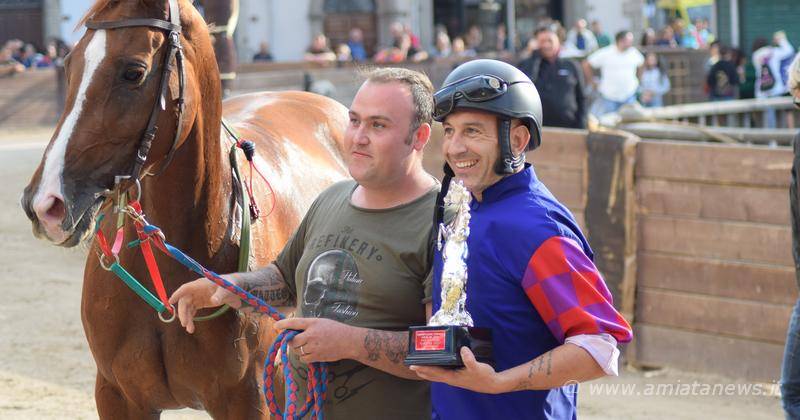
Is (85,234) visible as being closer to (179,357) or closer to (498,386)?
(179,357)

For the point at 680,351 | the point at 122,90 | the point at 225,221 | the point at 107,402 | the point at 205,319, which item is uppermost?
the point at 122,90

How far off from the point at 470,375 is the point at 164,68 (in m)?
1.40

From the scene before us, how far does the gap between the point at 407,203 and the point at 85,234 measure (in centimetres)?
85

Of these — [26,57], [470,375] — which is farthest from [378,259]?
[26,57]

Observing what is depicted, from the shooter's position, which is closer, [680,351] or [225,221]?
[225,221]

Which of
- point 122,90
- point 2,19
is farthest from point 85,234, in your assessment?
point 2,19

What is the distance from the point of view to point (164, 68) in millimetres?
3094

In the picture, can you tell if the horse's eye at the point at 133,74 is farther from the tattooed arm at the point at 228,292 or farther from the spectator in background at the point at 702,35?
the spectator in background at the point at 702,35

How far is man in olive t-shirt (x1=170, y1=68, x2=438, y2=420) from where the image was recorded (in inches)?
104

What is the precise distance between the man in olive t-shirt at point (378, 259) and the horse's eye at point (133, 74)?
2.01 feet

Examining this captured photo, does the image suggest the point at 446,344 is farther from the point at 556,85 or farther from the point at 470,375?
the point at 556,85

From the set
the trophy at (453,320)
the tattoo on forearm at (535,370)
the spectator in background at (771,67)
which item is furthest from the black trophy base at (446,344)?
the spectator in background at (771,67)

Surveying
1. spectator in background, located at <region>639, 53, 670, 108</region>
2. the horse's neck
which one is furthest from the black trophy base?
spectator in background, located at <region>639, 53, 670, 108</region>

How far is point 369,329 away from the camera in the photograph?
2557mm
